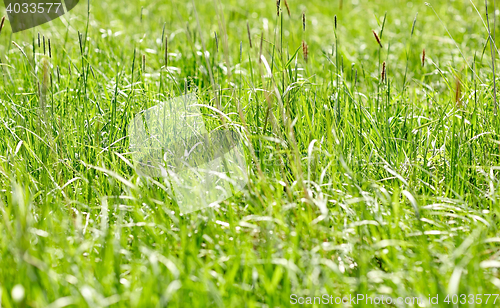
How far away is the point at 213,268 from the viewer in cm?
138

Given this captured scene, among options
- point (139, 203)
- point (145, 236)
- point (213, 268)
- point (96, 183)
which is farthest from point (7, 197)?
point (213, 268)

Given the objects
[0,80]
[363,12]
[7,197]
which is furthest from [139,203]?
[363,12]

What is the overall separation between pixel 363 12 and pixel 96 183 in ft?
15.0

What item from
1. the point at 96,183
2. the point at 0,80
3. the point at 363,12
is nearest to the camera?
the point at 96,183

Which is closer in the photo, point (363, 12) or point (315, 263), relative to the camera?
point (315, 263)

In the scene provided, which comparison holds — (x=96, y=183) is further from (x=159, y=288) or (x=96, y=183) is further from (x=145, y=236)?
(x=159, y=288)

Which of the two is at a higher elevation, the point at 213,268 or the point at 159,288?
the point at 159,288

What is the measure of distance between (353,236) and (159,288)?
66cm

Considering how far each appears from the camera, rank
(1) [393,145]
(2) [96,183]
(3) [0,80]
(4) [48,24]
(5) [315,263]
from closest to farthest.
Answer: (5) [315,263] < (2) [96,183] < (1) [393,145] < (3) [0,80] < (4) [48,24]

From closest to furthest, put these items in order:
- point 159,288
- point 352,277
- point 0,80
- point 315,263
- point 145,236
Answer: point 159,288 < point 315,263 < point 352,277 < point 145,236 < point 0,80

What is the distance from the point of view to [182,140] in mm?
1937

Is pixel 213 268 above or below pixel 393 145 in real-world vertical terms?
below

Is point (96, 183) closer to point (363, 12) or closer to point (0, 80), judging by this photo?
point (0, 80)

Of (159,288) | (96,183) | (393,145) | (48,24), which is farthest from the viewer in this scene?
(48,24)
